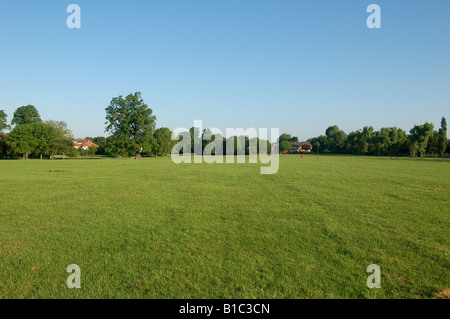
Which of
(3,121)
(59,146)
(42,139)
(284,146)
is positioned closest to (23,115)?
(3,121)

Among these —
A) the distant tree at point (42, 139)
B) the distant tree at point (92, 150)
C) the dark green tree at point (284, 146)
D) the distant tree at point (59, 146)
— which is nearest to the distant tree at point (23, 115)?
the distant tree at point (92, 150)

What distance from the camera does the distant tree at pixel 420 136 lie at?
69.6 m

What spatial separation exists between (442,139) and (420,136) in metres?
7.88

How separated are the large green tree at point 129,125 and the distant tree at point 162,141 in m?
17.7

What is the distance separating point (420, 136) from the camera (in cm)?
7119

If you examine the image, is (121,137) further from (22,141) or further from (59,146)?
(22,141)

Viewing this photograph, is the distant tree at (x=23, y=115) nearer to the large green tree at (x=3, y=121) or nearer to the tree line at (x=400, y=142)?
the large green tree at (x=3, y=121)

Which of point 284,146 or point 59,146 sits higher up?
point 284,146

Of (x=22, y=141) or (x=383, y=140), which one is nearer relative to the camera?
(x=22, y=141)

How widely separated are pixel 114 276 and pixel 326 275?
3.88m

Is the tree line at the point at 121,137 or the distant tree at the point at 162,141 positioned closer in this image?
the tree line at the point at 121,137

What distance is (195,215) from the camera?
8703 millimetres

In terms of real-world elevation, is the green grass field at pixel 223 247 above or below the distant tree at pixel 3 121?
below
